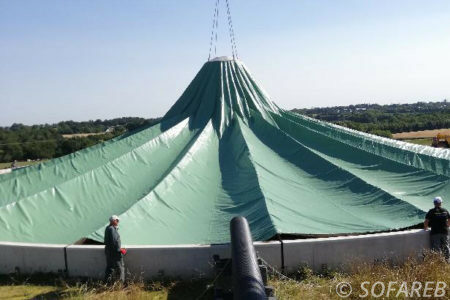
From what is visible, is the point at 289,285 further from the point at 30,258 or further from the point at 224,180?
the point at 30,258

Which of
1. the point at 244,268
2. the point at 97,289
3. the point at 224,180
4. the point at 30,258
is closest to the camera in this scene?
the point at 244,268

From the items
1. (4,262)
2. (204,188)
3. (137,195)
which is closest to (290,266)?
(204,188)

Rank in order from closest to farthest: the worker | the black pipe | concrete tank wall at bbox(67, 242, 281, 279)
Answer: the black pipe → the worker → concrete tank wall at bbox(67, 242, 281, 279)

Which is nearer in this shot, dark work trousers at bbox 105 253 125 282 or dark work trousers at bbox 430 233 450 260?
dark work trousers at bbox 105 253 125 282

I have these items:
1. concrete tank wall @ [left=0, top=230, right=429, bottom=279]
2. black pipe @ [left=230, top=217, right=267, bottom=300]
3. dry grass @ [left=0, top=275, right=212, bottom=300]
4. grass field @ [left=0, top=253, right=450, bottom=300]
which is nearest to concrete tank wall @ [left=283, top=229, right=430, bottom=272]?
concrete tank wall @ [left=0, top=230, right=429, bottom=279]

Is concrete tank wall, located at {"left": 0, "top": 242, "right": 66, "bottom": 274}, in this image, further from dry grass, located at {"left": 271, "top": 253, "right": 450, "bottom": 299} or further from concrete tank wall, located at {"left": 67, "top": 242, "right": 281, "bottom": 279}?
dry grass, located at {"left": 271, "top": 253, "right": 450, "bottom": 299}

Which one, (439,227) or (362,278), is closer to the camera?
(362,278)

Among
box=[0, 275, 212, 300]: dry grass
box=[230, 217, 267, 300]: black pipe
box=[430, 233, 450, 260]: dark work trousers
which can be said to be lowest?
box=[0, 275, 212, 300]: dry grass

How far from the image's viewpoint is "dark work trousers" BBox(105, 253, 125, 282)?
6.87 metres

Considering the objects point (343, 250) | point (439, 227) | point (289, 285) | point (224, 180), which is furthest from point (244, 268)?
point (224, 180)

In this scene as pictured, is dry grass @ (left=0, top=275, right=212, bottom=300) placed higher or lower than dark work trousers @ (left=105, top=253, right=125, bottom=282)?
lower

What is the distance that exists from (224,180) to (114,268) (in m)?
3.69

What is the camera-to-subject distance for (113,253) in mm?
6855

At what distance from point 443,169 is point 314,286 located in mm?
5917
